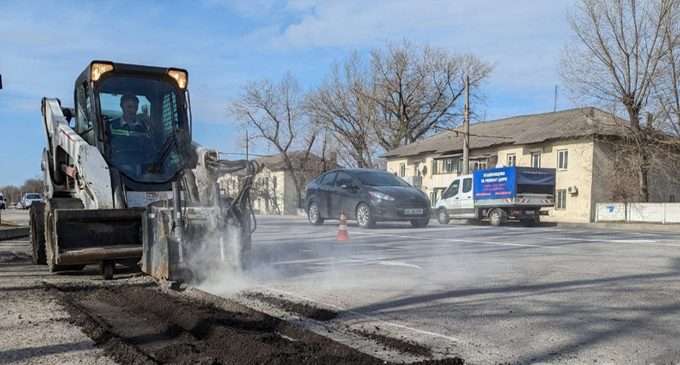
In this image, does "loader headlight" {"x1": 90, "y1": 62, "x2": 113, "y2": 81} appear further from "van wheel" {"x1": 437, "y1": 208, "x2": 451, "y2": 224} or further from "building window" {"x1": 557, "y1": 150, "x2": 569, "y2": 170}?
"building window" {"x1": 557, "y1": 150, "x2": 569, "y2": 170}

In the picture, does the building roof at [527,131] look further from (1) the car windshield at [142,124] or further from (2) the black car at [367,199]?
(1) the car windshield at [142,124]

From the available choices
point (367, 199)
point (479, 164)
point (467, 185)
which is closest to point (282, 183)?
point (479, 164)

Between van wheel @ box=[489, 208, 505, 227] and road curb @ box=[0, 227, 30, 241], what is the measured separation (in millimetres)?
17445

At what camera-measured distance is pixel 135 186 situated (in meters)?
7.95

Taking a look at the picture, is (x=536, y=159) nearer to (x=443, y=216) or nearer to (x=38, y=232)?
(x=443, y=216)

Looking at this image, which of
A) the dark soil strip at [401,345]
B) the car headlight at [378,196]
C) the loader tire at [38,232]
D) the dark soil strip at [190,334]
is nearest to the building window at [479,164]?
the car headlight at [378,196]

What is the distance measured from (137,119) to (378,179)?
33.1 feet

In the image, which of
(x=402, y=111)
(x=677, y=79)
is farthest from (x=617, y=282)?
(x=402, y=111)

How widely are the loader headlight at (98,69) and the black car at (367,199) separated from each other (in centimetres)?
971

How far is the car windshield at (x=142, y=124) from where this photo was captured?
26.6 feet

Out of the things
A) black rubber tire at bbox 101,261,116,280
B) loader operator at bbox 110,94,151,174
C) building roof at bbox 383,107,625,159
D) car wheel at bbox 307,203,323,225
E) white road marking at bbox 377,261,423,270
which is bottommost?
white road marking at bbox 377,261,423,270

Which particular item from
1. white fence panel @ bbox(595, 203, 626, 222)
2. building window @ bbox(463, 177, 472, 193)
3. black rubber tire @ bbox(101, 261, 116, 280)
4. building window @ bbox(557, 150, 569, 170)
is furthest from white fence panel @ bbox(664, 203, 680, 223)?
black rubber tire @ bbox(101, 261, 116, 280)

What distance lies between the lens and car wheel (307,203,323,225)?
1880cm

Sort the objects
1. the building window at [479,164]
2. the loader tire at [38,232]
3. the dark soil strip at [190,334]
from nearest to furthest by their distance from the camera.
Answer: the dark soil strip at [190,334]
the loader tire at [38,232]
the building window at [479,164]
